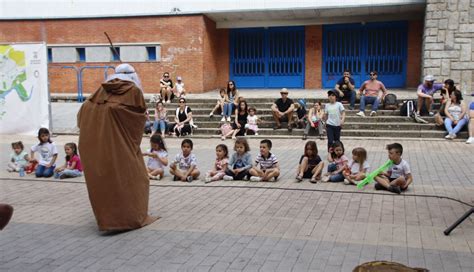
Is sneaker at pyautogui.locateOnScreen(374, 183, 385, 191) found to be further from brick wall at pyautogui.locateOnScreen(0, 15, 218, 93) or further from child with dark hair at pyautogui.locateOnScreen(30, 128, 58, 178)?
brick wall at pyautogui.locateOnScreen(0, 15, 218, 93)

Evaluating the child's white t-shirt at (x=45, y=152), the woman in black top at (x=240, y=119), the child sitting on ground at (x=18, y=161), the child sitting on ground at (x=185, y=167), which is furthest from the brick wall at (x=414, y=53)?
the child sitting on ground at (x=18, y=161)

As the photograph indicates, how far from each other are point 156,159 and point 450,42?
1278 cm

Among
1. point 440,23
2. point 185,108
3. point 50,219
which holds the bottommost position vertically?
point 50,219

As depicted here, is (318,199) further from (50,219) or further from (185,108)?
(185,108)

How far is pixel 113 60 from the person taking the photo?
21.5m

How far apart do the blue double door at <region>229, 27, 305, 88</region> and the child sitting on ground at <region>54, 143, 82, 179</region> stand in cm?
1389

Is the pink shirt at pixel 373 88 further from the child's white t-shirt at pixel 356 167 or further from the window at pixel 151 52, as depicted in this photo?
the window at pixel 151 52

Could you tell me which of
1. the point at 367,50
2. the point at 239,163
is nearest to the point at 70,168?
the point at 239,163

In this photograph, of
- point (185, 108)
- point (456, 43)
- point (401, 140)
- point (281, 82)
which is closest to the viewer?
point (401, 140)

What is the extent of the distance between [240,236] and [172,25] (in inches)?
653

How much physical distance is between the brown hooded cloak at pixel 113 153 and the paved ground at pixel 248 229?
0.29 metres

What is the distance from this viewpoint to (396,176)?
745 cm

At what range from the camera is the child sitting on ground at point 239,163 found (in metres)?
8.45

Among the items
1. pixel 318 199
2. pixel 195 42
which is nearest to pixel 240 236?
pixel 318 199
